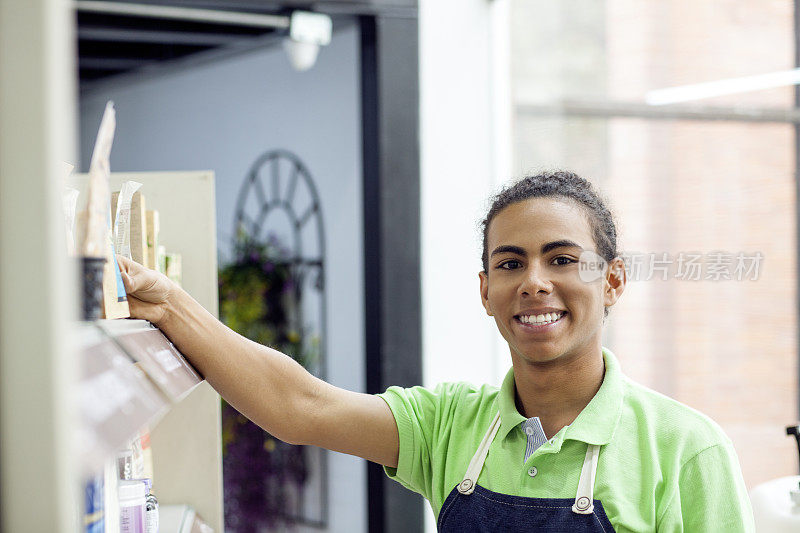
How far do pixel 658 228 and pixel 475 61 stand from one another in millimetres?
947

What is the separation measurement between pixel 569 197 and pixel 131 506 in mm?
947

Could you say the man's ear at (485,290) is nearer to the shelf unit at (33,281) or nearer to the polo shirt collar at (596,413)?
the polo shirt collar at (596,413)

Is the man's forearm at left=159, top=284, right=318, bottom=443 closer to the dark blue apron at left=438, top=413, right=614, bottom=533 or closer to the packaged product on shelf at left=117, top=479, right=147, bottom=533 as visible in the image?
the packaged product on shelf at left=117, top=479, right=147, bottom=533

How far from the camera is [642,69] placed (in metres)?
3.06

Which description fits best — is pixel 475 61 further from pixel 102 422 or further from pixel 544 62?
pixel 102 422

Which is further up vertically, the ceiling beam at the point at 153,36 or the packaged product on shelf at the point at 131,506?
the ceiling beam at the point at 153,36

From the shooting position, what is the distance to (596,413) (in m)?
1.42

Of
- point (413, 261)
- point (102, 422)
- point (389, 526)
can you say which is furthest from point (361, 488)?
point (102, 422)

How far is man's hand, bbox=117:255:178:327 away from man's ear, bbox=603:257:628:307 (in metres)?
0.81

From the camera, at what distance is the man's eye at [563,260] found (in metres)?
1.44

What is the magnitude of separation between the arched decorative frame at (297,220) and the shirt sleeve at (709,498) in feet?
9.72

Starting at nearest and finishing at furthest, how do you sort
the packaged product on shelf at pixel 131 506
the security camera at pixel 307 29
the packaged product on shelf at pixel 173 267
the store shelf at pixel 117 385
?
the store shelf at pixel 117 385 → the packaged product on shelf at pixel 131 506 → the packaged product on shelf at pixel 173 267 → the security camera at pixel 307 29

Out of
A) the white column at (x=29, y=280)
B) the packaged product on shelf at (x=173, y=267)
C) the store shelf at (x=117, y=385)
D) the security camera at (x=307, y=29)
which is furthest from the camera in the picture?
the security camera at (x=307, y=29)

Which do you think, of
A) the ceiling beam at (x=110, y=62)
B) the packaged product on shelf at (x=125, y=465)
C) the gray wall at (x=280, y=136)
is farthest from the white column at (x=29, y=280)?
the ceiling beam at (x=110, y=62)
